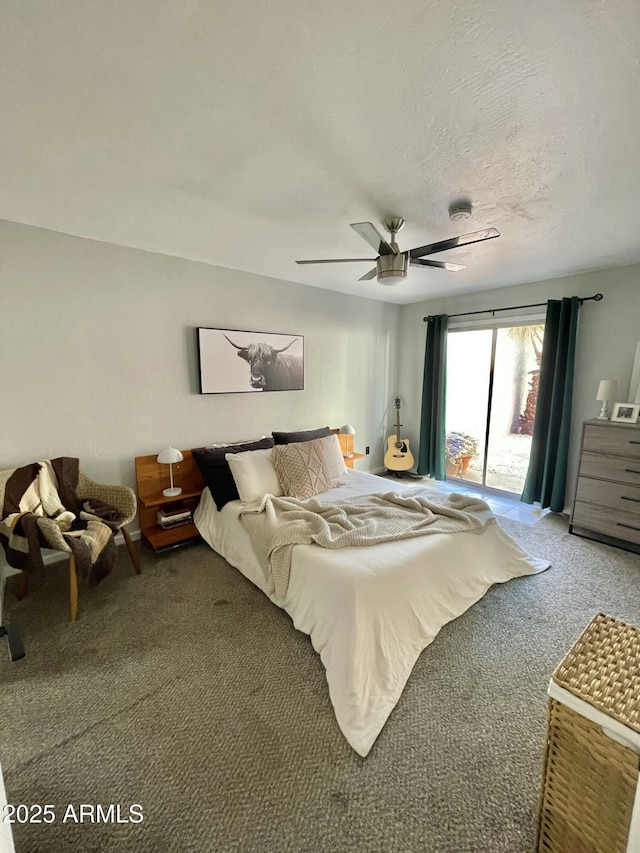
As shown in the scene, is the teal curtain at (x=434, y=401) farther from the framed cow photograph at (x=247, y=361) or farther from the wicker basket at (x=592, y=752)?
the wicker basket at (x=592, y=752)

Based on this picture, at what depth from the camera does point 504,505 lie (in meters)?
3.93

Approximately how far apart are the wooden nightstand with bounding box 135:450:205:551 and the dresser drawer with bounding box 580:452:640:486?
11.2ft

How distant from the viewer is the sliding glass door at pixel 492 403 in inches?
156

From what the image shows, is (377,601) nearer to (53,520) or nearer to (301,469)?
(301,469)

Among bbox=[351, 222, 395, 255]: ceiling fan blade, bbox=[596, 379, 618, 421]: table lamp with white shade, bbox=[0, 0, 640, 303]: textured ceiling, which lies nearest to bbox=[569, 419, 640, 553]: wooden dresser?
bbox=[596, 379, 618, 421]: table lamp with white shade

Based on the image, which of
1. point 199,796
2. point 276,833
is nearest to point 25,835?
point 199,796

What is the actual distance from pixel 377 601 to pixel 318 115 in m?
2.08

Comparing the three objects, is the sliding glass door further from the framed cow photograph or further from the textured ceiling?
the framed cow photograph

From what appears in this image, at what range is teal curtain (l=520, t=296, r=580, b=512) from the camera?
3.41m

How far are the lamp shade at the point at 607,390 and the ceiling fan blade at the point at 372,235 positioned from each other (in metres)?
2.40

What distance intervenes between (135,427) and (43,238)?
1.45m

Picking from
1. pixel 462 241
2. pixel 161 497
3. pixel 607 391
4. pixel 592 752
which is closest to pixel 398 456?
pixel 607 391

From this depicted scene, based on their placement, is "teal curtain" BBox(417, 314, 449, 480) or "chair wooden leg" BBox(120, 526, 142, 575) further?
"teal curtain" BBox(417, 314, 449, 480)

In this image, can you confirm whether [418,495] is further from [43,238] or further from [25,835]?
[43,238]
